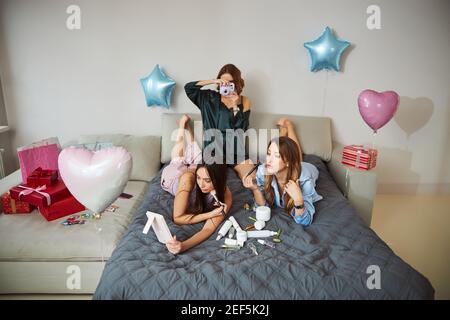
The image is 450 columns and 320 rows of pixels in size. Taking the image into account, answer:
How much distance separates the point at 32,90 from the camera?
9.20 ft

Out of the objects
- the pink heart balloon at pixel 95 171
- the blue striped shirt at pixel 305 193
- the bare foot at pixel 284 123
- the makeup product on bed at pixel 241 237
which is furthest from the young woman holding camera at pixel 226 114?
the pink heart balloon at pixel 95 171

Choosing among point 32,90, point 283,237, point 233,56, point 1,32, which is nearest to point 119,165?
point 283,237

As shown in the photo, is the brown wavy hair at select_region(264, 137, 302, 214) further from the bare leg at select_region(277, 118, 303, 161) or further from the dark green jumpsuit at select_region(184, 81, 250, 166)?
the bare leg at select_region(277, 118, 303, 161)

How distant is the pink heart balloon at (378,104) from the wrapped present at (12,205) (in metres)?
2.34

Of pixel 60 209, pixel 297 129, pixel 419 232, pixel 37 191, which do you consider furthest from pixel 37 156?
pixel 419 232

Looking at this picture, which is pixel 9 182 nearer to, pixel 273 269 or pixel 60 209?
pixel 60 209

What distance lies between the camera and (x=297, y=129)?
275 cm

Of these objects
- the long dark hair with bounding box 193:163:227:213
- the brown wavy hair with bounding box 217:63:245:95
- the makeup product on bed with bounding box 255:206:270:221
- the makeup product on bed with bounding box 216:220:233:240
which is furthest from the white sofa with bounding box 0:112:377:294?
the brown wavy hair with bounding box 217:63:245:95

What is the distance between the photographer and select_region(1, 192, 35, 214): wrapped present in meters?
1.95

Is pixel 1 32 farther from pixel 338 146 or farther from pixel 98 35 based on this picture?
pixel 338 146

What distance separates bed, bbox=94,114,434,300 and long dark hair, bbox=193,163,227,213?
11 centimetres
